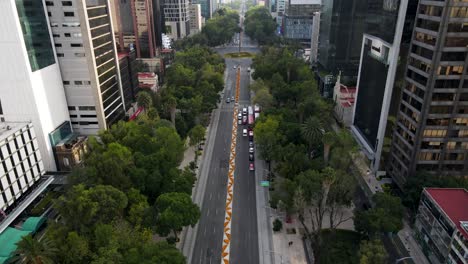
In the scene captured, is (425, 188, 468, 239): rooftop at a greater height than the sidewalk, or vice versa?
(425, 188, 468, 239): rooftop

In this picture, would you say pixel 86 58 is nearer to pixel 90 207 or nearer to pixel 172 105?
pixel 172 105

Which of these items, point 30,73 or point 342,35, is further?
point 342,35

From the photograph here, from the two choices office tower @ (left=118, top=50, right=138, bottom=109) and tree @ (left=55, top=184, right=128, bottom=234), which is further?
office tower @ (left=118, top=50, right=138, bottom=109)

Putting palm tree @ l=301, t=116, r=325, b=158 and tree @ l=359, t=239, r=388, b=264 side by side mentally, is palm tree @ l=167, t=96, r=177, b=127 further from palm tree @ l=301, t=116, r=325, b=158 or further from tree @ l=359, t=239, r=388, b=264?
tree @ l=359, t=239, r=388, b=264

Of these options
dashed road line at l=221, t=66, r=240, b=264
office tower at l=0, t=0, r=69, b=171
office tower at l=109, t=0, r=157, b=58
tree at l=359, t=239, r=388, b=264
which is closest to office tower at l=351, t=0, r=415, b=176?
dashed road line at l=221, t=66, r=240, b=264

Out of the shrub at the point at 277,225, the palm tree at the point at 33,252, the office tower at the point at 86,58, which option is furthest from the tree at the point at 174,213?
the office tower at the point at 86,58

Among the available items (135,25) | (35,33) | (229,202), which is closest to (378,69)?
(229,202)
